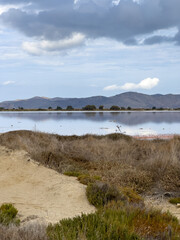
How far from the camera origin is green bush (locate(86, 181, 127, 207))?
9055 mm

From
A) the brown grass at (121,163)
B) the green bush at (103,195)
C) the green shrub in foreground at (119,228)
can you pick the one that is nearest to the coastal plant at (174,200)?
the brown grass at (121,163)

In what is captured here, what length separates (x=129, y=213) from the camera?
6.27m

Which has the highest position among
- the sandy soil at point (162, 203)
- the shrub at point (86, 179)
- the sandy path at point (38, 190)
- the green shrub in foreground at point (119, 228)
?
the green shrub in foreground at point (119, 228)

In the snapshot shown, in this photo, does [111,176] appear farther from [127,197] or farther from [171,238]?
[171,238]

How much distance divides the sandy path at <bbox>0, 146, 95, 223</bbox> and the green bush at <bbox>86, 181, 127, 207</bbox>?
238mm

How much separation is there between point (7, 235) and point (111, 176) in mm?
7905

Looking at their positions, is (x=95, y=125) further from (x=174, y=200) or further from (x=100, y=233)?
(x=100, y=233)

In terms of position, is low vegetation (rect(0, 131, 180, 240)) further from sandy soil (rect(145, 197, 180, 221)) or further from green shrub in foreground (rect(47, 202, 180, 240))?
sandy soil (rect(145, 197, 180, 221))

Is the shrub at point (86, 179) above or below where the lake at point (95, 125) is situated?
below

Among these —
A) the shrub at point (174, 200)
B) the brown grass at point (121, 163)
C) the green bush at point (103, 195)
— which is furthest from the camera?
the brown grass at point (121, 163)

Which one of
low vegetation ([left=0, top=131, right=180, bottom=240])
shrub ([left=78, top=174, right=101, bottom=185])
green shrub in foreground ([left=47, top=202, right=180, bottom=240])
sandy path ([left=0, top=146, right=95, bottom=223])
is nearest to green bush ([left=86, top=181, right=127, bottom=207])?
low vegetation ([left=0, top=131, right=180, bottom=240])

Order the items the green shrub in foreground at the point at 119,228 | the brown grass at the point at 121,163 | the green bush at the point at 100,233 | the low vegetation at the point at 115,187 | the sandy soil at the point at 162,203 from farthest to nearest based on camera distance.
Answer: the brown grass at the point at 121,163 → the sandy soil at the point at 162,203 → the low vegetation at the point at 115,187 → the green shrub in foreground at the point at 119,228 → the green bush at the point at 100,233

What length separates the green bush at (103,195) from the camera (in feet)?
29.7

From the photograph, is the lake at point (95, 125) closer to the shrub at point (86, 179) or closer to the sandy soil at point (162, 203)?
the shrub at point (86, 179)
